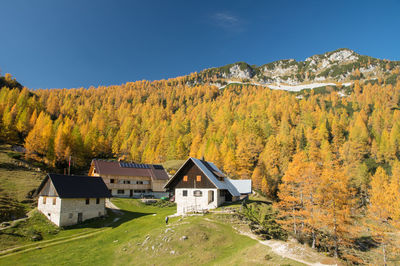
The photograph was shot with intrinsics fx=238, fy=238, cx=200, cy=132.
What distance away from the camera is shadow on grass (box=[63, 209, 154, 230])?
4272 cm

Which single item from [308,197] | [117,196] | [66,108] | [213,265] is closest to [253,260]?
[213,265]

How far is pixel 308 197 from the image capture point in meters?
33.3

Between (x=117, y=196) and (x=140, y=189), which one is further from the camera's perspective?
(x=140, y=189)

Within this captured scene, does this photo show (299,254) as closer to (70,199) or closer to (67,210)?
(67,210)

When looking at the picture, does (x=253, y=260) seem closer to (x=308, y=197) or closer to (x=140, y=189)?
(x=308, y=197)

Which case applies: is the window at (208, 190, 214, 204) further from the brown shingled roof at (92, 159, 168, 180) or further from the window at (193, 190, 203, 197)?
the brown shingled roof at (92, 159, 168, 180)

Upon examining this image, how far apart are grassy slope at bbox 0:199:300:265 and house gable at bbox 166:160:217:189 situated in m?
9.73

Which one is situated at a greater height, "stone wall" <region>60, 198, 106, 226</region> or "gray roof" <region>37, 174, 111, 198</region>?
"gray roof" <region>37, 174, 111, 198</region>

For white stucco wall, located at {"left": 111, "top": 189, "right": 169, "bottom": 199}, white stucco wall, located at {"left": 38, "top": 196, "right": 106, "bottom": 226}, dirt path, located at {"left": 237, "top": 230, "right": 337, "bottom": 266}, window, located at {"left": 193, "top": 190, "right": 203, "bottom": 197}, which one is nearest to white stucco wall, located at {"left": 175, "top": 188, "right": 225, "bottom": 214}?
window, located at {"left": 193, "top": 190, "right": 203, "bottom": 197}

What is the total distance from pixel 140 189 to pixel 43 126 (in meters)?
59.0

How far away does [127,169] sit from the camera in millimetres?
75250

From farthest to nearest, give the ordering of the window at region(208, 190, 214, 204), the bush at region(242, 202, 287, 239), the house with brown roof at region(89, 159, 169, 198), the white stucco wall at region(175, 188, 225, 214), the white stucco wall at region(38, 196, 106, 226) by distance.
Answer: the house with brown roof at region(89, 159, 169, 198) < the window at region(208, 190, 214, 204) < the white stucco wall at region(175, 188, 225, 214) < the white stucco wall at region(38, 196, 106, 226) < the bush at region(242, 202, 287, 239)

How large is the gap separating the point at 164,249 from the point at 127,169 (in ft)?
172

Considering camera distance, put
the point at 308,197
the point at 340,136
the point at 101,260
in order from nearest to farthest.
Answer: the point at 101,260 → the point at 308,197 → the point at 340,136
